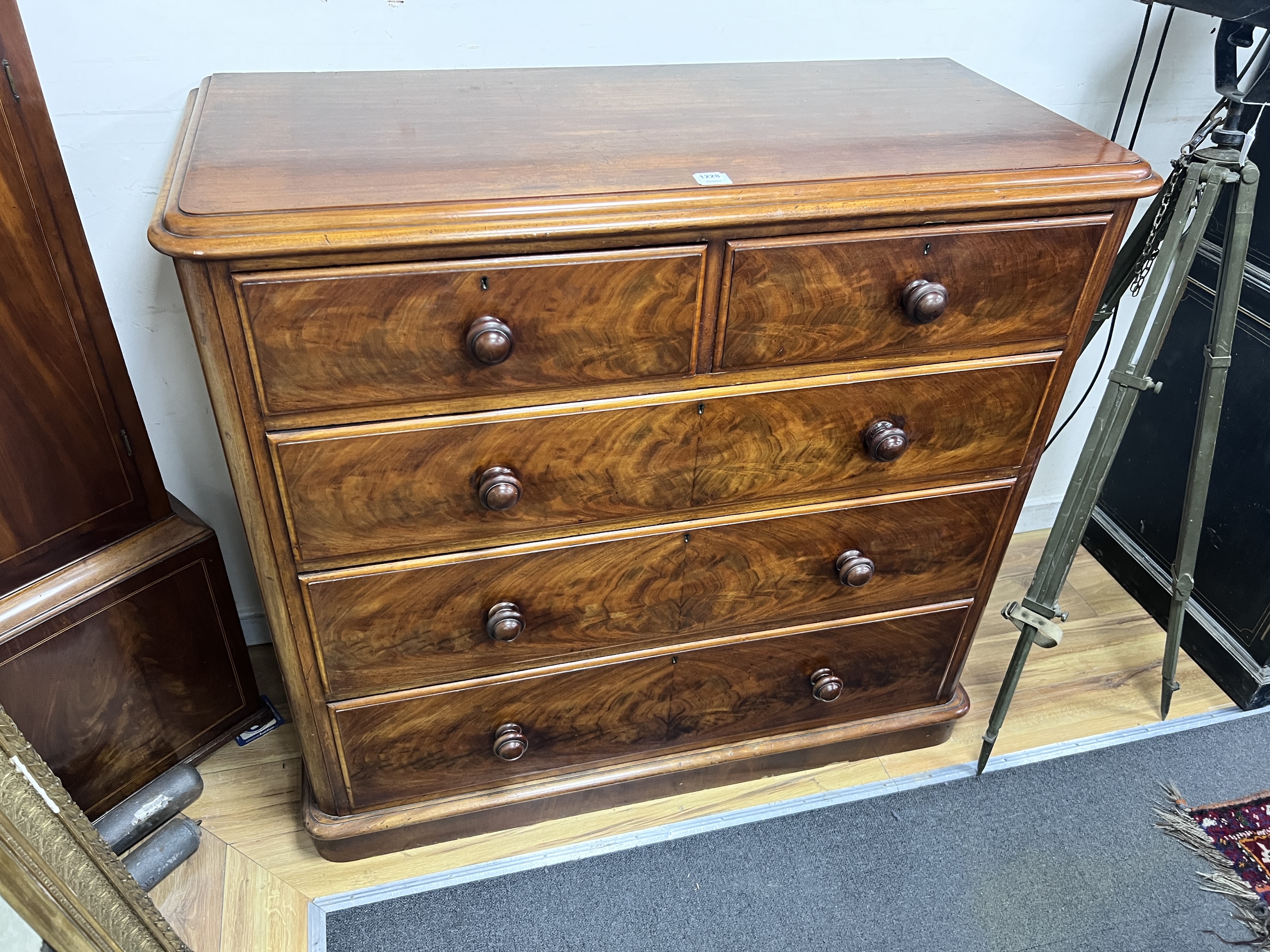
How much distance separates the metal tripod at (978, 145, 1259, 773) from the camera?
1298 mm

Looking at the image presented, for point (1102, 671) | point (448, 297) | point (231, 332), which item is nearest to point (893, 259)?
point (448, 297)

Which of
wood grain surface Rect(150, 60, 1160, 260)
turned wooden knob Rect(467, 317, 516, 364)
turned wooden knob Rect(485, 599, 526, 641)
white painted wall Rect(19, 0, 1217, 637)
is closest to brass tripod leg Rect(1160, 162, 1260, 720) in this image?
wood grain surface Rect(150, 60, 1160, 260)

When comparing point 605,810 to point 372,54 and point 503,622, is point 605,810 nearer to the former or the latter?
point 503,622

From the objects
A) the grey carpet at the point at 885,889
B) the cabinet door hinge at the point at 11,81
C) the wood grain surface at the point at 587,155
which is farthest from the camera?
the grey carpet at the point at 885,889

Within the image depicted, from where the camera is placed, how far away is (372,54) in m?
1.40

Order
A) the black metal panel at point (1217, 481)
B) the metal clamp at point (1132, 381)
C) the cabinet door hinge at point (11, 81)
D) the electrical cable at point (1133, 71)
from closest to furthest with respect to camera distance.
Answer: the cabinet door hinge at point (11, 81) → the metal clamp at point (1132, 381) → the electrical cable at point (1133, 71) → the black metal panel at point (1217, 481)

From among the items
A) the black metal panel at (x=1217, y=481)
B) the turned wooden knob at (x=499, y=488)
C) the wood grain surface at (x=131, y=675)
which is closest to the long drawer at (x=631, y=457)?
the turned wooden knob at (x=499, y=488)

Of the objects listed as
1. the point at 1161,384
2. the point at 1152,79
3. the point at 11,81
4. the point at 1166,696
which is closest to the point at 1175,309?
the point at 1161,384

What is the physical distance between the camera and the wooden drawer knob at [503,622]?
1.30 meters

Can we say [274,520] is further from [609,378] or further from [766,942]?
[766,942]

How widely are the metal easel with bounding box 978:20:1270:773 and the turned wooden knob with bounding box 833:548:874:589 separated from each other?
343mm

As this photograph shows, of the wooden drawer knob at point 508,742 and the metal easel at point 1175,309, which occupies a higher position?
the metal easel at point 1175,309

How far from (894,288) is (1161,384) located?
645 millimetres

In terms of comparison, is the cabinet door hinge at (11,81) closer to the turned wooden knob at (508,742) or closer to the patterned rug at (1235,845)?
the turned wooden knob at (508,742)
